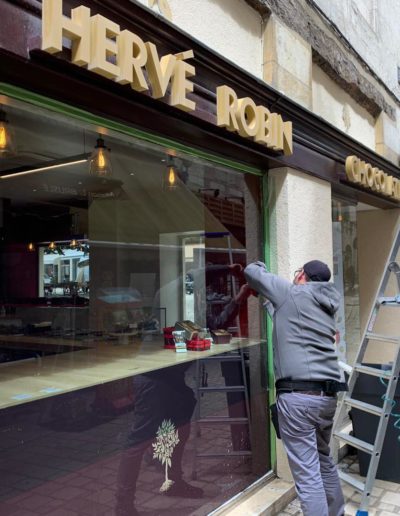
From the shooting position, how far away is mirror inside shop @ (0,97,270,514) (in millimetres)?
→ 2883

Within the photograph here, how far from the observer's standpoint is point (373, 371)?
4.07m

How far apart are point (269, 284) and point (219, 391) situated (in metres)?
1.16

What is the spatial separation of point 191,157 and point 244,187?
0.74 m

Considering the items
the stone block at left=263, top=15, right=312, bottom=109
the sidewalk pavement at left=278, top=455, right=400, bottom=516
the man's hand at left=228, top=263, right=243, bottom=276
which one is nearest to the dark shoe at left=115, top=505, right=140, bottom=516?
the sidewalk pavement at left=278, top=455, right=400, bottom=516

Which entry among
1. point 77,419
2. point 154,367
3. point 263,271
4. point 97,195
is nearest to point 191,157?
point 263,271

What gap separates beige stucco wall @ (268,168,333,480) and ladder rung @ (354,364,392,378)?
930 mm

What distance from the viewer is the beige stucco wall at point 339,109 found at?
17.2 feet

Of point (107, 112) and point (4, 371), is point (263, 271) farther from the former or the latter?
point (4, 371)

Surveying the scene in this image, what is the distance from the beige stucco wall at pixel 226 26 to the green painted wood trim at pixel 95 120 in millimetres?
803

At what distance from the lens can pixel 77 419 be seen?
2871 mm

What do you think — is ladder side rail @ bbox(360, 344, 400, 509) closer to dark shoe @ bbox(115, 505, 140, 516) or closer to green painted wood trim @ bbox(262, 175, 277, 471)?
green painted wood trim @ bbox(262, 175, 277, 471)

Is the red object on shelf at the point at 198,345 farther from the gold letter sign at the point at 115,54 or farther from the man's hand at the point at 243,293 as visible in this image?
the gold letter sign at the point at 115,54

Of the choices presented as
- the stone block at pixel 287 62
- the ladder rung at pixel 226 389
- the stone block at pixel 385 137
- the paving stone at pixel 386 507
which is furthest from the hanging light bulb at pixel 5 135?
the stone block at pixel 385 137

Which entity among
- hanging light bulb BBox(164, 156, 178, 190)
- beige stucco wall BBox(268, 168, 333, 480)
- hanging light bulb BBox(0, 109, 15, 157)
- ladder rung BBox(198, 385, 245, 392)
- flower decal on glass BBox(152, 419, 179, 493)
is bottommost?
flower decal on glass BBox(152, 419, 179, 493)
